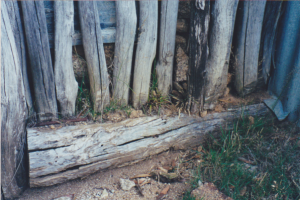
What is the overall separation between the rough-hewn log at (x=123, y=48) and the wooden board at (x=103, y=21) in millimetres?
96

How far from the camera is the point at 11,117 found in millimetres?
2180

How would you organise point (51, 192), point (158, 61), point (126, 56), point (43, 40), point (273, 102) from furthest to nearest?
point (273, 102)
point (158, 61)
point (126, 56)
point (51, 192)
point (43, 40)

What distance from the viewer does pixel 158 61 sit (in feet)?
9.00

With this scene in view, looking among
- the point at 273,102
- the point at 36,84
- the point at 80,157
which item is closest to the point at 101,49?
the point at 36,84

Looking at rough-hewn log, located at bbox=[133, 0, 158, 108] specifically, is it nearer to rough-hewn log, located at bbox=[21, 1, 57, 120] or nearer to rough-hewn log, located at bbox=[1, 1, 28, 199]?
rough-hewn log, located at bbox=[21, 1, 57, 120]

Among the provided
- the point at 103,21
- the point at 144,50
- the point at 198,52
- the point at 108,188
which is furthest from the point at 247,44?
the point at 108,188

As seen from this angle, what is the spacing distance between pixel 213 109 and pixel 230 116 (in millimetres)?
216

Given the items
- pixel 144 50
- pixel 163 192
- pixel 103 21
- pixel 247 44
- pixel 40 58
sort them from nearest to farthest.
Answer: pixel 40 58, pixel 163 192, pixel 103 21, pixel 144 50, pixel 247 44

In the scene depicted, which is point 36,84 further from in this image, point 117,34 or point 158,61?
point 158,61

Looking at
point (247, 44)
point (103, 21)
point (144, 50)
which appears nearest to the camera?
point (103, 21)

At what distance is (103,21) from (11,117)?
4.06ft

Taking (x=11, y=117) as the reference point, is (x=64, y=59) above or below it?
above

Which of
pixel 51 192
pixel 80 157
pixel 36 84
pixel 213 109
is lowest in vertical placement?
pixel 51 192

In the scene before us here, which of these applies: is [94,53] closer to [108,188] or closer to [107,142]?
[107,142]
